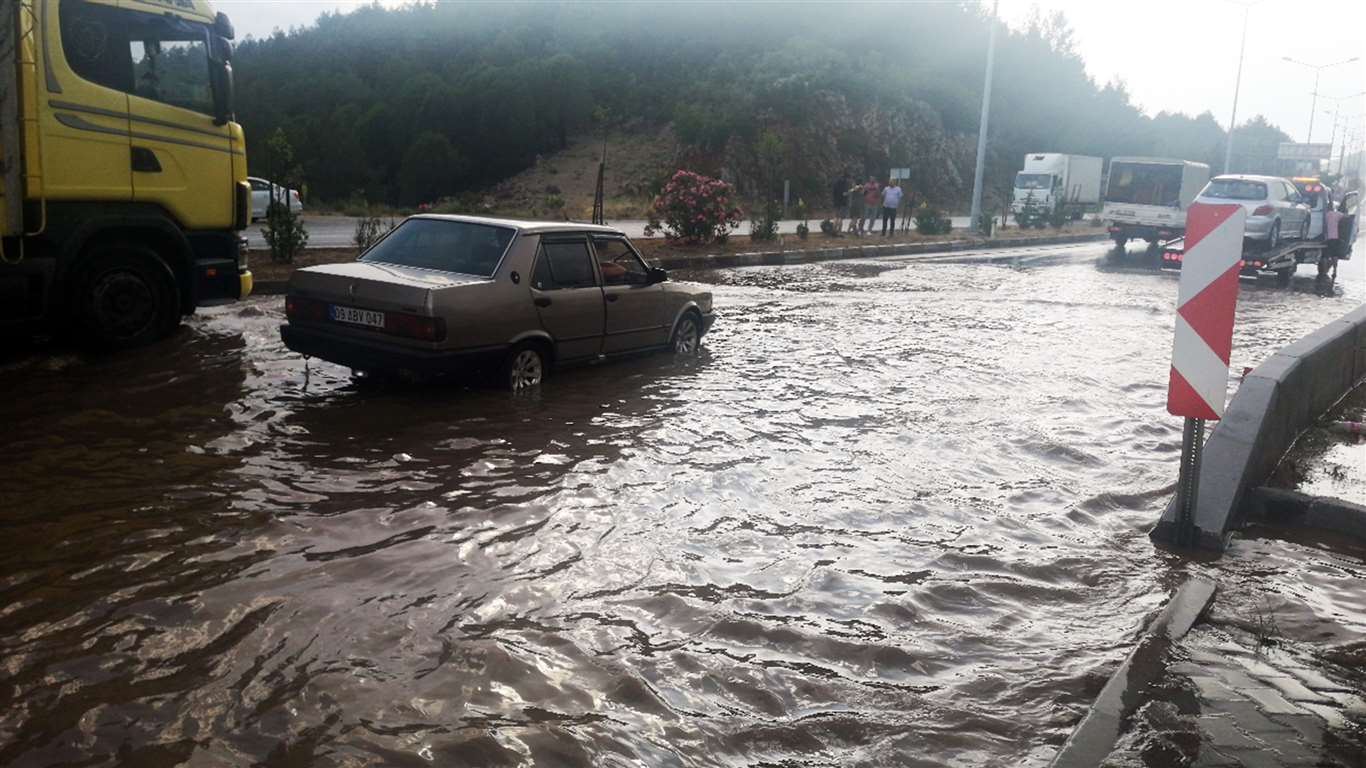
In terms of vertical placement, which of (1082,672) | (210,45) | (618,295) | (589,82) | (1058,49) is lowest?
(1082,672)

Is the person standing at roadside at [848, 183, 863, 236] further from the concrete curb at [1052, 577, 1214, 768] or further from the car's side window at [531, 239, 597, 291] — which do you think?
the concrete curb at [1052, 577, 1214, 768]

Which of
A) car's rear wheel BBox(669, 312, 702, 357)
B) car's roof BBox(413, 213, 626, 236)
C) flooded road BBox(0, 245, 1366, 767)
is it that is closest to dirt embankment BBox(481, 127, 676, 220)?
car's rear wheel BBox(669, 312, 702, 357)

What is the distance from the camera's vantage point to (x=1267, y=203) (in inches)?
973

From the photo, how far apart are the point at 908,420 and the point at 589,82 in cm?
8144

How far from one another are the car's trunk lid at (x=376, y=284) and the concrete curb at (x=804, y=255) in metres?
6.74

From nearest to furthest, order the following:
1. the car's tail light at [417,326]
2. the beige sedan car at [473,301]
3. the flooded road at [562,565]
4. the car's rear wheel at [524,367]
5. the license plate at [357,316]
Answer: the flooded road at [562,565] < the car's tail light at [417,326] < the beige sedan car at [473,301] < the license plate at [357,316] < the car's rear wheel at [524,367]

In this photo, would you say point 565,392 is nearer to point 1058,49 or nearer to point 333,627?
point 333,627

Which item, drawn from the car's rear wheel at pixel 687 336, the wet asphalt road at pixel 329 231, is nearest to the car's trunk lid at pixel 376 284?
the car's rear wheel at pixel 687 336

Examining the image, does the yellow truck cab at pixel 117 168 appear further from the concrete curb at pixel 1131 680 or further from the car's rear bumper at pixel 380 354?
the concrete curb at pixel 1131 680

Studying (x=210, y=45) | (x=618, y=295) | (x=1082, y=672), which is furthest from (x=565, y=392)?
(x=1082, y=672)

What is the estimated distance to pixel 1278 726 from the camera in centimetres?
359

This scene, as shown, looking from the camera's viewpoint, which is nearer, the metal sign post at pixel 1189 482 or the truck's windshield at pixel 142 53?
the metal sign post at pixel 1189 482

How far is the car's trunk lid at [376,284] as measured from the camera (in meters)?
7.99

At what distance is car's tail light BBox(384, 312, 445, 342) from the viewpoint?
26.0 feet
